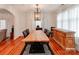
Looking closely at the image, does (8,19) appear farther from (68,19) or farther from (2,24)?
(68,19)

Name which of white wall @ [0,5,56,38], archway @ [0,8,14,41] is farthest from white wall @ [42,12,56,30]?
archway @ [0,8,14,41]

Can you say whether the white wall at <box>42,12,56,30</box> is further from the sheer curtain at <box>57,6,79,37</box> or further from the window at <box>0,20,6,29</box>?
the window at <box>0,20,6,29</box>

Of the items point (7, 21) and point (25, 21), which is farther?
→ point (25, 21)

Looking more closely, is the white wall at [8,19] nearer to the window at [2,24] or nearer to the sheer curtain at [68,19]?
the window at [2,24]

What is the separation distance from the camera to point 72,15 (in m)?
1.42

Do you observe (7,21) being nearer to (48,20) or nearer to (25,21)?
(25,21)

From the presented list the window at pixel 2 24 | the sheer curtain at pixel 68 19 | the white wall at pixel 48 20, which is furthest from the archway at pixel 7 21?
the sheer curtain at pixel 68 19

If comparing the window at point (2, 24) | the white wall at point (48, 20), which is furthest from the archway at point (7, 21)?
the white wall at point (48, 20)

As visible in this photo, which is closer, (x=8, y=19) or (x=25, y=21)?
(x=8, y=19)

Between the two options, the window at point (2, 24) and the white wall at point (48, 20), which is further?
the white wall at point (48, 20)

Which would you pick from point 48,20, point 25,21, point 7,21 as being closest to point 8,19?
point 7,21

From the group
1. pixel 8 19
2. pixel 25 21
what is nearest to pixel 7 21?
pixel 8 19
